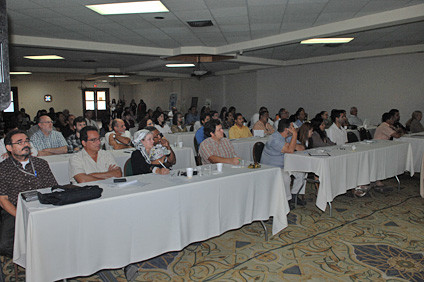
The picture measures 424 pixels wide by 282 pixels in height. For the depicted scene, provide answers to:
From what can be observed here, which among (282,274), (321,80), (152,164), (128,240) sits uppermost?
(321,80)

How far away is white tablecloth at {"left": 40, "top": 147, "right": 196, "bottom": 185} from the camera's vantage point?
4.43 m

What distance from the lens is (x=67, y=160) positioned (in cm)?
454

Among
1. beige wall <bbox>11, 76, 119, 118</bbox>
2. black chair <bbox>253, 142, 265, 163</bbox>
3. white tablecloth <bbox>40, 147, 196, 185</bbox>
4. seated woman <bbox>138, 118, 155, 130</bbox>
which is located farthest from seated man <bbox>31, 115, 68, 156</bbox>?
beige wall <bbox>11, 76, 119, 118</bbox>

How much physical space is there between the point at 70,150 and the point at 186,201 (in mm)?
2953

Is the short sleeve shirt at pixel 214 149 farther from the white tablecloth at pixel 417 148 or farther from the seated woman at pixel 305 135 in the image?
the white tablecloth at pixel 417 148

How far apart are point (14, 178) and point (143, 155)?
1.26 metres

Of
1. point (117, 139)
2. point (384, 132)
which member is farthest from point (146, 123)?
point (384, 132)

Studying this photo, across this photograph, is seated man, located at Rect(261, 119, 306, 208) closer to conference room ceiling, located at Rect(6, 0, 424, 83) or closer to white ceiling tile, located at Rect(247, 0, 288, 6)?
white ceiling tile, located at Rect(247, 0, 288, 6)

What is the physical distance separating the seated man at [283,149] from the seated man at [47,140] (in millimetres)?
3100

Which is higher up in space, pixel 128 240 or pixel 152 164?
pixel 152 164

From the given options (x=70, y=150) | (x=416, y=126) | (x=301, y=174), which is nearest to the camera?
(x=301, y=174)

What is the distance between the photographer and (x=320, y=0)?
531 cm

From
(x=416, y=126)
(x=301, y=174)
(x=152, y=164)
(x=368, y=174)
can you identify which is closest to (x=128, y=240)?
(x=152, y=164)

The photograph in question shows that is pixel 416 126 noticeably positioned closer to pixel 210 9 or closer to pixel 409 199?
pixel 409 199
